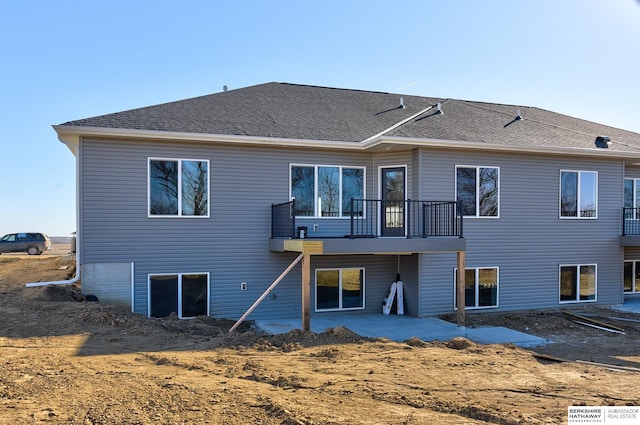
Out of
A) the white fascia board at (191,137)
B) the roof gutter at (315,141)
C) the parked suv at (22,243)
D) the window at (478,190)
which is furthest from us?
the parked suv at (22,243)

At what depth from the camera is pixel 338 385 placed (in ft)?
20.6

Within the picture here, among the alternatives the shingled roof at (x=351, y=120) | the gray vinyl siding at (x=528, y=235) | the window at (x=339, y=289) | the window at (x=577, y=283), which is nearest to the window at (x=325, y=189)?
the shingled roof at (x=351, y=120)

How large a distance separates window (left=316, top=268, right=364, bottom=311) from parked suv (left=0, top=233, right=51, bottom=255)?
897 inches

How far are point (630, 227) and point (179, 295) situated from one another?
13604 mm

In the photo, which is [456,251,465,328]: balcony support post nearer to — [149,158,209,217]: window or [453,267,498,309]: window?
[453,267,498,309]: window

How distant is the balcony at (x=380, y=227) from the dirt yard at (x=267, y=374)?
2.35 meters

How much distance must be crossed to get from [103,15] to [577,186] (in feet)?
46.1

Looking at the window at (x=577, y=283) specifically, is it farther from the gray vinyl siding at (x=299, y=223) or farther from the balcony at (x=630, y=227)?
the balcony at (x=630, y=227)

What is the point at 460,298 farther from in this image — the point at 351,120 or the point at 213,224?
the point at 213,224

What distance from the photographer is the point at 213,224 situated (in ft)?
39.4

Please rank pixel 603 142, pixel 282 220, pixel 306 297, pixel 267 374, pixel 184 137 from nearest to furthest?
pixel 267 374 → pixel 306 297 → pixel 184 137 → pixel 282 220 → pixel 603 142

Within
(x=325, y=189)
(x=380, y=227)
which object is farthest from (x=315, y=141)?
(x=380, y=227)

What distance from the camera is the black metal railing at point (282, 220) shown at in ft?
38.9

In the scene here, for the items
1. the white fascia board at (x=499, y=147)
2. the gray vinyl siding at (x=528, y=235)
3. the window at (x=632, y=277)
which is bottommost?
the window at (x=632, y=277)
